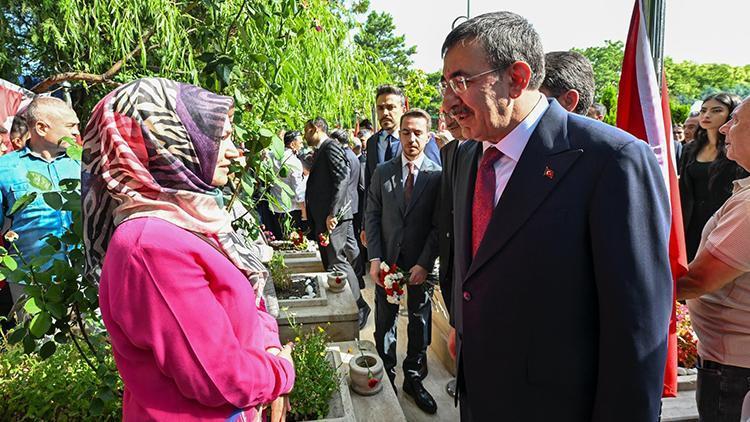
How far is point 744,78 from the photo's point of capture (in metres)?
60.5

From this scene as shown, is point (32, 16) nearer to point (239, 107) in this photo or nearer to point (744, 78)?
point (239, 107)

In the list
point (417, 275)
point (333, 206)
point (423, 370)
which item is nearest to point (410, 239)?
point (417, 275)

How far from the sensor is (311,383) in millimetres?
2377

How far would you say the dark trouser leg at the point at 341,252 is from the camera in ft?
16.5

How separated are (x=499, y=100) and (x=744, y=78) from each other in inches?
3091

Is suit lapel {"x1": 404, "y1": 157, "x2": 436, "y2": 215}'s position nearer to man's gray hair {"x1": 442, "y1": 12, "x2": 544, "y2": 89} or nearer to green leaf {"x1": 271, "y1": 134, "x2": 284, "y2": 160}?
green leaf {"x1": 271, "y1": 134, "x2": 284, "y2": 160}

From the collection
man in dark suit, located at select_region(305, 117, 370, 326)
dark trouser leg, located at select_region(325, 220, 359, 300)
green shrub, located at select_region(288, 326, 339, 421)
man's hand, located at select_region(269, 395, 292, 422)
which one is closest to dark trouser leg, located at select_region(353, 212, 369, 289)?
man in dark suit, located at select_region(305, 117, 370, 326)

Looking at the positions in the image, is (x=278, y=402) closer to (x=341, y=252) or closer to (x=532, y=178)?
(x=532, y=178)

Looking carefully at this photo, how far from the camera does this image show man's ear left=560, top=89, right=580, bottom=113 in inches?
82.5

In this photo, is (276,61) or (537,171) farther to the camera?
(276,61)

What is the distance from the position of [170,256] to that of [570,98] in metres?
1.83

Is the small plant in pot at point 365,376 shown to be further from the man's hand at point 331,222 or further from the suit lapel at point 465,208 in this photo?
the man's hand at point 331,222

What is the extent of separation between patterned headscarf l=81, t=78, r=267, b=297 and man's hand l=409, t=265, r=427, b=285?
85.6 inches

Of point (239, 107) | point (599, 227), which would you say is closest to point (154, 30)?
point (239, 107)
